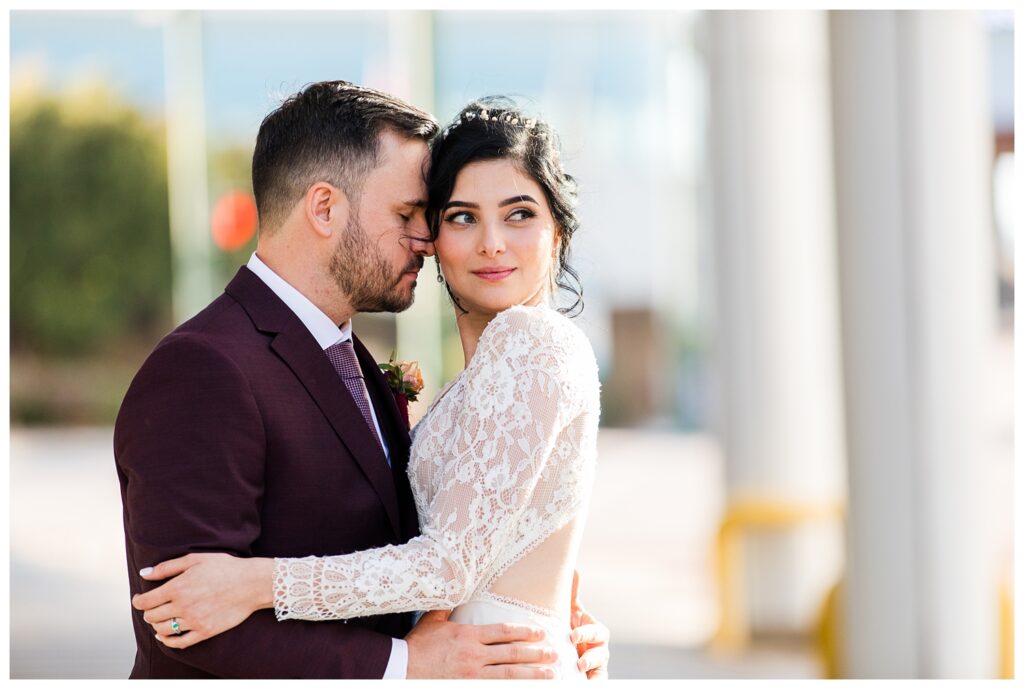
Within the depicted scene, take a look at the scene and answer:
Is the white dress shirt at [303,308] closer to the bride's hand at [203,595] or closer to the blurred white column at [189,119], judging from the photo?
the bride's hand at [203,595]

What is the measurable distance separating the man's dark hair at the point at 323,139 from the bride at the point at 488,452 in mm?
124

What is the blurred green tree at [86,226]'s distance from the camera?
71.1 ft

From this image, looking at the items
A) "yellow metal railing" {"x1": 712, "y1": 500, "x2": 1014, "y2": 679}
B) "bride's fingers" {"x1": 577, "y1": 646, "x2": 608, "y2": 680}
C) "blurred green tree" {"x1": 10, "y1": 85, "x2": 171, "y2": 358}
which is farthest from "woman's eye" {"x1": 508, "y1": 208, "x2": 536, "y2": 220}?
"blurred green tree" {"x1": 10, "y1": 85, "x2": 171, "y2": 358}

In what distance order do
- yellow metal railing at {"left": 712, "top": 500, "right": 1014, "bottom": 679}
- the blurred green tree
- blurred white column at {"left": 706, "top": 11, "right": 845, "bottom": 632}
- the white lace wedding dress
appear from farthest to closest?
the blurred green tree → blurred white column at {"left": 706, "top": 11, "right": 845, "bottom": 632} → yellow metal railing at {"left": 712, "top": 500, "right": 1014, "bottom": 679} → the white lace wedding dress

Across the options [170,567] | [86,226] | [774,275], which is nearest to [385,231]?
[170,567]

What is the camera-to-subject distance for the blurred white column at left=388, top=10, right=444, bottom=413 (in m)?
12.3

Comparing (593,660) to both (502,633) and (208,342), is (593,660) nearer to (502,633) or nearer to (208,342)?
(502,633)

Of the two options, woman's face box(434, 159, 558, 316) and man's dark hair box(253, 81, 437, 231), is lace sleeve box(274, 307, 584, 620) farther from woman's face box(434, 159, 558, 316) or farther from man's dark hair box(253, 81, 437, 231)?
man's dark hair box(253, 81, 437, 231)

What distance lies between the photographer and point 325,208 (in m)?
2.52

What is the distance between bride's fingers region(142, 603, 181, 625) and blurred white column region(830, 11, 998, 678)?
11.5 ft

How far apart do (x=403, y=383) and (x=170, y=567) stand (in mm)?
824

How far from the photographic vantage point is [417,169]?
8.45 feet

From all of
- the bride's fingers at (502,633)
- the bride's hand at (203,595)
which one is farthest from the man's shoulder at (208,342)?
the bride's fingers at (502,633)

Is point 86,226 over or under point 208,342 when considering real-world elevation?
over
